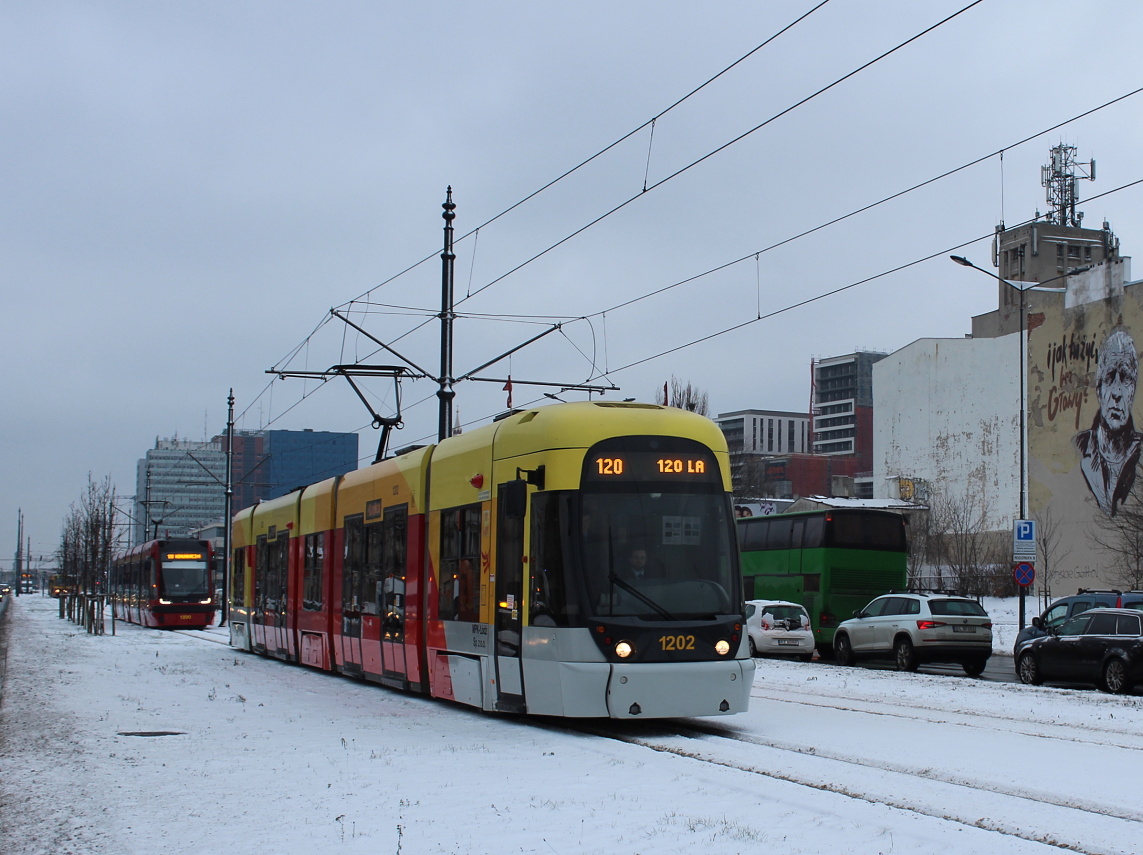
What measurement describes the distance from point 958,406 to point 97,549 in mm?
55485

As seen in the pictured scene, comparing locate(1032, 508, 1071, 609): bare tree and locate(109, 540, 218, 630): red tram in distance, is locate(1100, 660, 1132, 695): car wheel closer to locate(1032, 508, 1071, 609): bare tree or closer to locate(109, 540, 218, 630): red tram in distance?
locate(109, 540, 218, 630): red tram in distance

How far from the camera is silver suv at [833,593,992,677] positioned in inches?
1011

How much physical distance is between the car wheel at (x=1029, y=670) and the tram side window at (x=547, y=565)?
1268 centimetres

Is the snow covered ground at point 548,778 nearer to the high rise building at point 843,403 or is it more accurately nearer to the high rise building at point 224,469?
the high rise building at point 224,469

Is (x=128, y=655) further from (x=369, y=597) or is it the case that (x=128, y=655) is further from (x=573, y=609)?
(x=573, y=609)

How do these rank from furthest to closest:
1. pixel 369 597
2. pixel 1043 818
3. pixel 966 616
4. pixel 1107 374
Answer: pixel 1107 374
pixel 966 616
pixel 369 597
pixel 1043 818

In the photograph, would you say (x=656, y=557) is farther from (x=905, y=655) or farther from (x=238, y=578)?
(x=238, y=578)

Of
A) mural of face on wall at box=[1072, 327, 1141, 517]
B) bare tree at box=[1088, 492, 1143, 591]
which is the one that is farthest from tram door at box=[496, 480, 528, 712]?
mural of face on wall at box=[1072, 327, 1141, 517]

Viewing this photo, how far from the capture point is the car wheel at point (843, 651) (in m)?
28.3

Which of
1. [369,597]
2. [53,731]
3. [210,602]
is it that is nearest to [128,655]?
[369,597]

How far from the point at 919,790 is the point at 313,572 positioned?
48.5 ft

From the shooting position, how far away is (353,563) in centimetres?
1997

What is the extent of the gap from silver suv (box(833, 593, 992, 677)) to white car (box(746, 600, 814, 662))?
277 cm

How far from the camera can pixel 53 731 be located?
42.6 feet
